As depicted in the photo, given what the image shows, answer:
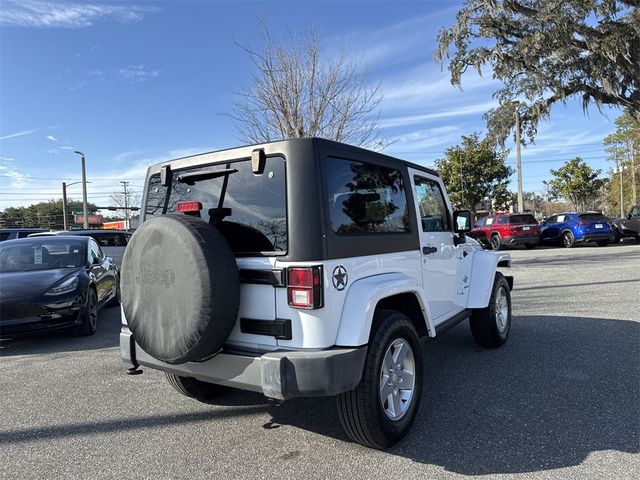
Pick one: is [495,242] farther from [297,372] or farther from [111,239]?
[297,372]

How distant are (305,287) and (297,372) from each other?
1.63 feet

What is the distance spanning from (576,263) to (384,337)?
1330 cm

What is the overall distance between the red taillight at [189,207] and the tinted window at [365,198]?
0.95 metres

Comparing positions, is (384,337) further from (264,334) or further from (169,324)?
(169,324)

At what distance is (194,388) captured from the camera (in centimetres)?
397

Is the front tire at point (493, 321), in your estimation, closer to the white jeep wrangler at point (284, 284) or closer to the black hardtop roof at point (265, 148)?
the white jeep wrangler at point (284, 284)

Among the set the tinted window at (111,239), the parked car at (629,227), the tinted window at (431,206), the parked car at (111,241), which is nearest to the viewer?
the tinted window at (431,206)

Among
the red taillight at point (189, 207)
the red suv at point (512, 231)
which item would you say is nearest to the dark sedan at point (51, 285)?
the red taillight at point (189, 207)

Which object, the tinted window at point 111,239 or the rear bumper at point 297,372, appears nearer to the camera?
the rear bumper at point 297,372

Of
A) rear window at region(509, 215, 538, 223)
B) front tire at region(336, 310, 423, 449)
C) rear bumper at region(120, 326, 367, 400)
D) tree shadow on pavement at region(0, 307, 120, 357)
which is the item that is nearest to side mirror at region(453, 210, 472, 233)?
front tire at region(336, 310, 423, 449)

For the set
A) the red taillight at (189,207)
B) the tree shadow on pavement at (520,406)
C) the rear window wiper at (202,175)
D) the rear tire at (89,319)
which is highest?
the rear window wiper at (202,175)

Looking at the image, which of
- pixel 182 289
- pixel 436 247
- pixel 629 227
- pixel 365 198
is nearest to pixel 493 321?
pixel 436 247

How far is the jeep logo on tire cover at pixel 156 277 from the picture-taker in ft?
9.36

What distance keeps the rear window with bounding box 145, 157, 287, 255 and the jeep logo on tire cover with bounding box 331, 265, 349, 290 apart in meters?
→ 0.35
